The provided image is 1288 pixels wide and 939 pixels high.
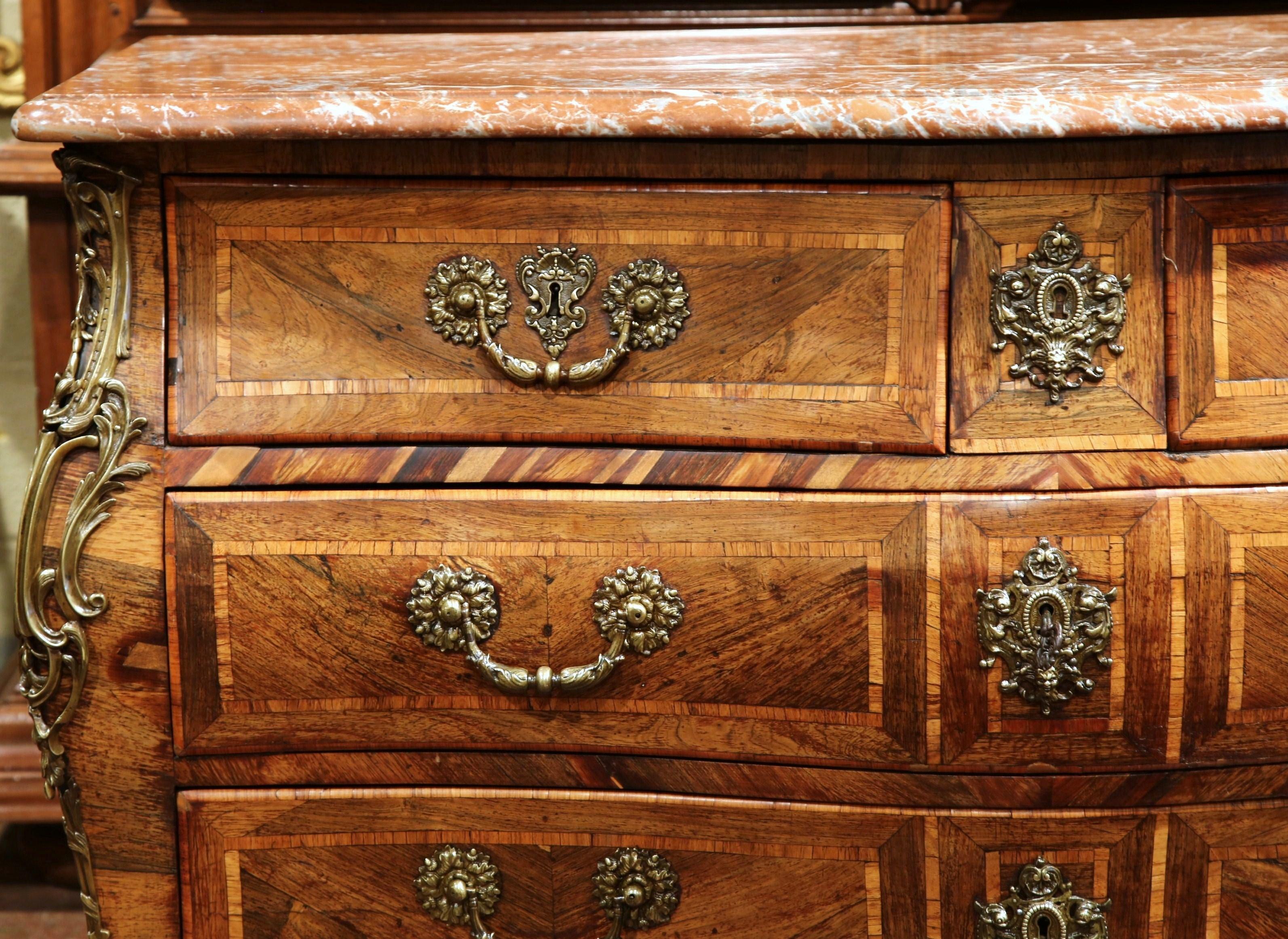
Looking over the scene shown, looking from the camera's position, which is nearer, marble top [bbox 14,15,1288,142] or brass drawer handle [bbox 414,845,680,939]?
marble top [bbox 14,15,1288,142]

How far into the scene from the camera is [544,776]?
753 mm

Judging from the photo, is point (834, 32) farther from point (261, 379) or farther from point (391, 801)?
point (391, 801)

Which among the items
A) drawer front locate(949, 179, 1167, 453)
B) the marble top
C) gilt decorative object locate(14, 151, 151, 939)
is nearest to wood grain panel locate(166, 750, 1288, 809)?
gilt decorative object locate(14, 151, 151, 939)

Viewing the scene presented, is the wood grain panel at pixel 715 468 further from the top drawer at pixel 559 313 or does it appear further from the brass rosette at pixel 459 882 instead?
the brass rosette at pixel 459 882

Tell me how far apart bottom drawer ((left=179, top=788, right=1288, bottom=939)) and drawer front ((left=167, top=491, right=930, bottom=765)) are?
5 cm

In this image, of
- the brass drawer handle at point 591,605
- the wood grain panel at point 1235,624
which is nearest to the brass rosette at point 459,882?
the brass drawer handle at point 591,605

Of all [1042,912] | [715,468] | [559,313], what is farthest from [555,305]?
[1042,912]

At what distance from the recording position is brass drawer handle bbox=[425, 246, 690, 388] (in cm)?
70

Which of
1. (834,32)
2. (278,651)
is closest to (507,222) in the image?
(278,651)

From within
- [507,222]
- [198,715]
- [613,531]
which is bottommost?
[198,715]

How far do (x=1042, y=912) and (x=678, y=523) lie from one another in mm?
366

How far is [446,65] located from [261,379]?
0.99 ft

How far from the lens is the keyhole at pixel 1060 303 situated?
27.1 inches

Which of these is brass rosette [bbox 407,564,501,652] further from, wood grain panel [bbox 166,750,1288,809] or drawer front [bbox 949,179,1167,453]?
drawer front [bbox 949,179,1167,453]
